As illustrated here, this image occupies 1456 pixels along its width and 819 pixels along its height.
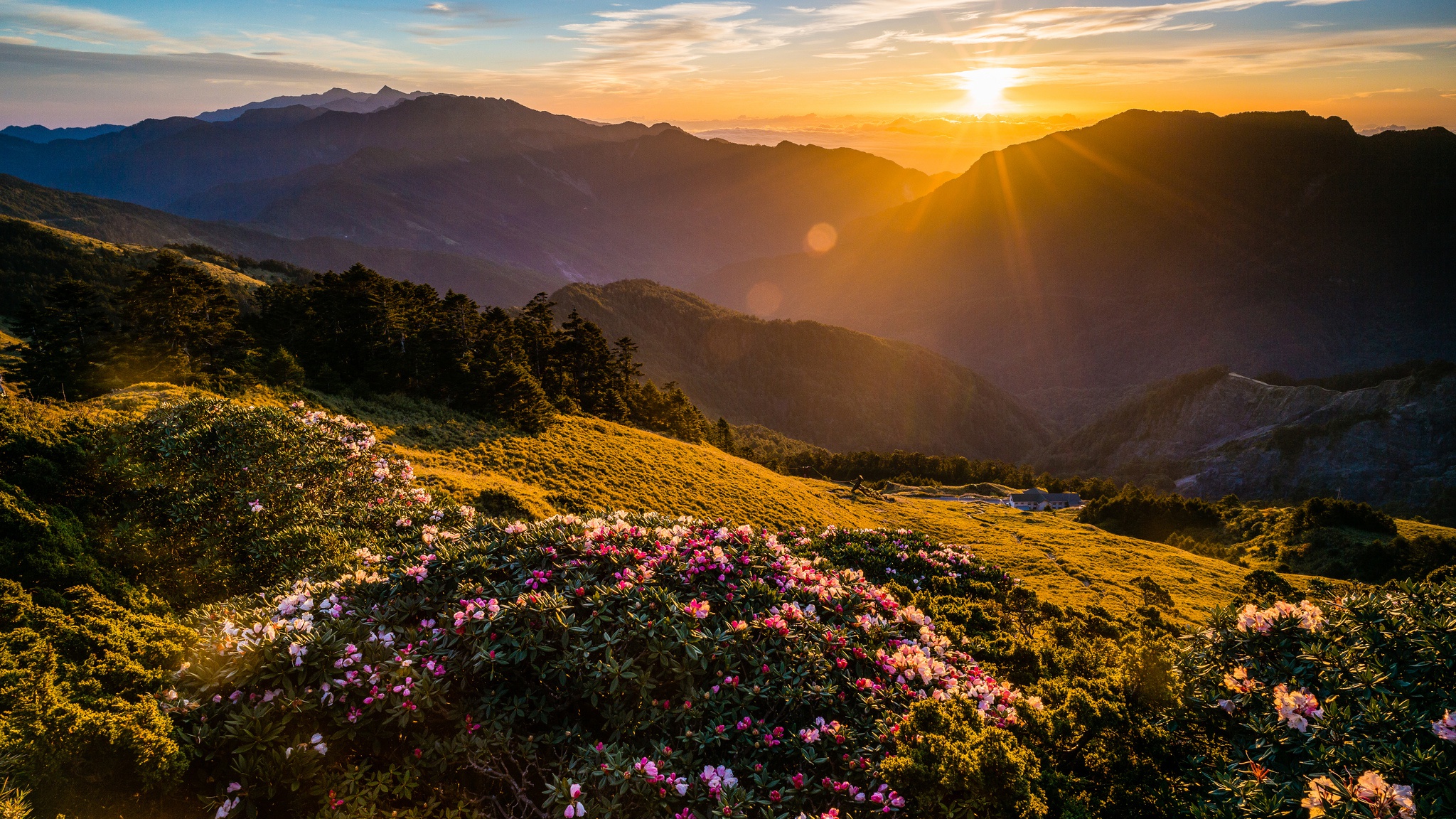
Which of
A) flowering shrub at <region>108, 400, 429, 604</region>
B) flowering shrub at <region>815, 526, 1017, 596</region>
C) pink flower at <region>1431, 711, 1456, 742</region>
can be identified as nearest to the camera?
pink flower at <region>1431, 711, 1456, 742</region>

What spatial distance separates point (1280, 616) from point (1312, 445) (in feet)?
585

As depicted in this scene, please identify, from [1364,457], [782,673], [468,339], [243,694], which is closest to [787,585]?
[782,673]

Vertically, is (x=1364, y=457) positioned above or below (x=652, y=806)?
below

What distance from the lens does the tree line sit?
84.9ft

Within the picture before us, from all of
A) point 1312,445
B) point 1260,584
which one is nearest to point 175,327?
point 1260,584


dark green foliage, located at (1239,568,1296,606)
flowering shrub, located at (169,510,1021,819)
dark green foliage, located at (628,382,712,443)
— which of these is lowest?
dark green foliage, located at (1239,568,1296,606)

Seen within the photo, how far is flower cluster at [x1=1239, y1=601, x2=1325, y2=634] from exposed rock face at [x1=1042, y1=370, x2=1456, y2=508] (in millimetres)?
149471

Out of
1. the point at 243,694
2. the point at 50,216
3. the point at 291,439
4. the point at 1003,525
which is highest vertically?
the point at 50,216

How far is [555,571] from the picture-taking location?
770 cm

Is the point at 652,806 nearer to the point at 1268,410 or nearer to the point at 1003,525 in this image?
the point at 1003,525

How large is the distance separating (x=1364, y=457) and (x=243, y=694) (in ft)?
620

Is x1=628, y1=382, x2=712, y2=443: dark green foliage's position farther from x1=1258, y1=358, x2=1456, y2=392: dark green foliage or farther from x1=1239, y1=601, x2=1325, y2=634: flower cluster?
x1=1258, y1=358, x2=1456, y2=392: dark green foliage

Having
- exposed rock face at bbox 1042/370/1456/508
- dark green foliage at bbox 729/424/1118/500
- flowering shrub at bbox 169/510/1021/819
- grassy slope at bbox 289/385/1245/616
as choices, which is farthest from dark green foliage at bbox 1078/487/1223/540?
exposed rock face at bbox 1042/370/1456/508

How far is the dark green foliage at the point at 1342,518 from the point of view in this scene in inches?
1893
